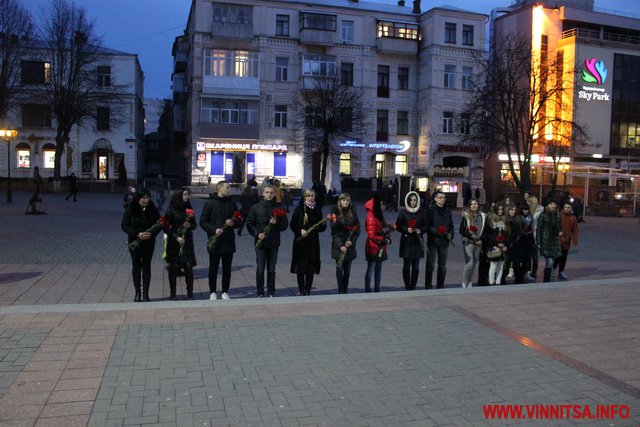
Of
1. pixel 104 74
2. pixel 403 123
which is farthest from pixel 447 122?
pixel 104 74

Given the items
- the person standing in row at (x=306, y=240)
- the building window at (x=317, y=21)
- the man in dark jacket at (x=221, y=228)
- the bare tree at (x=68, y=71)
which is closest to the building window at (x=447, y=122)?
the building window at (x=317, y=21)

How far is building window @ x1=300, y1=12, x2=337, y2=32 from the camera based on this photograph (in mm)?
44000

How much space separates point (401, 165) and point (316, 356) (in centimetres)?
4322

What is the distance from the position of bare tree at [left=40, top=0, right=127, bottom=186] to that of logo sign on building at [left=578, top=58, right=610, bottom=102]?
1541 inches

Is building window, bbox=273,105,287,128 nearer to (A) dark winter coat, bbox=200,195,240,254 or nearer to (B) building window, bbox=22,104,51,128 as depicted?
(B) building window, bbox=22,104,51,128

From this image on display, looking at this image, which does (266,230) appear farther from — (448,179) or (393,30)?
(393,30)

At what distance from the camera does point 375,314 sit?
7.39m

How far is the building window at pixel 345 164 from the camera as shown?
151ft

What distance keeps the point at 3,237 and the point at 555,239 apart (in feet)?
44.9

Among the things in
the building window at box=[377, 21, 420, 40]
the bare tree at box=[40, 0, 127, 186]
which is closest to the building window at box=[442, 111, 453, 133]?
the building window at box=[377, 21, 420, 40]

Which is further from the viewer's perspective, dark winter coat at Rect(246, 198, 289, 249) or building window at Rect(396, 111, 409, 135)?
building window at Rect(396, 111, 409, 135)

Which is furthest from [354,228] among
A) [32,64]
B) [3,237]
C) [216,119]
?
[32,64]

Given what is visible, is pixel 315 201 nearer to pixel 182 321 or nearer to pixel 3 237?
pixel 182 321

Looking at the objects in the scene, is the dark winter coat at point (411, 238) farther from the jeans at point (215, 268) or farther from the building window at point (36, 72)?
the building window at point (36, 72)
